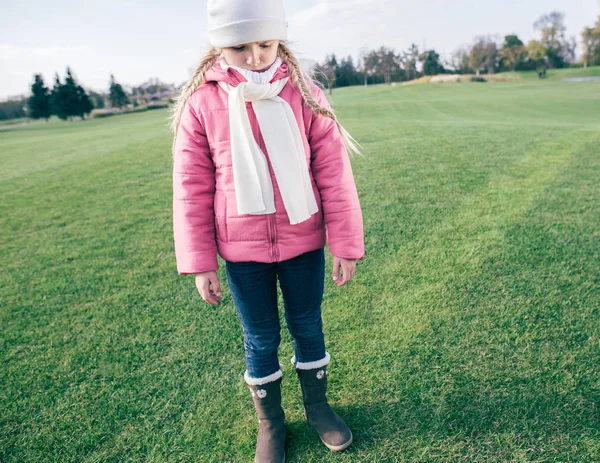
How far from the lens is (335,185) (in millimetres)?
1789

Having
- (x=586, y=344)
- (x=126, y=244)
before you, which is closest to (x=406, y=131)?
(x=126, y=244)

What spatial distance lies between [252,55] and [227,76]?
0.13m

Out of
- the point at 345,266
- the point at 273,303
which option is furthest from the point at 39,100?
the point at 345,266

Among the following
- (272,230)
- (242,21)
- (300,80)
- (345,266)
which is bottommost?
(345,266)

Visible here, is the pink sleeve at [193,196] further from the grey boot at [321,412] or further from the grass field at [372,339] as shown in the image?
the grass field at [372,339]

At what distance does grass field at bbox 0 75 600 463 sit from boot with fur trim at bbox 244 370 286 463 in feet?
0.31

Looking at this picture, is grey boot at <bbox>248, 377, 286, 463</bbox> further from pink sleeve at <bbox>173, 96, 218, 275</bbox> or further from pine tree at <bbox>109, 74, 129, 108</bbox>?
pine tree at <bbox>109, 74, 129, 108</bbox>

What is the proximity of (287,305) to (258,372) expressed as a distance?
1.08 feet

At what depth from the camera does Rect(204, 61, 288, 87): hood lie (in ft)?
5.43

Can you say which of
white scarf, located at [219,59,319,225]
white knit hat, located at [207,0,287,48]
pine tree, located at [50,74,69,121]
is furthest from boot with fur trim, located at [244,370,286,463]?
pine tree, located at [50,74,69,121]

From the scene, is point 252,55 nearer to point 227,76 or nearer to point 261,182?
→ point 227,76

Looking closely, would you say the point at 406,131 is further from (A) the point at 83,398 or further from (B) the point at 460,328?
(A) the point at 83,398

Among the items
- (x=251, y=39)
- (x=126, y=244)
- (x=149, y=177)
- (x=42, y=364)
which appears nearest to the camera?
(x=251, y=39)

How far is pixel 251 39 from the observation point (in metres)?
1.62
